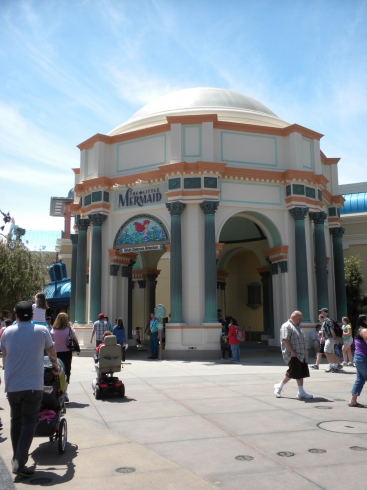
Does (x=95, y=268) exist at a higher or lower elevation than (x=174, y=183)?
lower

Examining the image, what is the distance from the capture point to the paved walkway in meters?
4.97

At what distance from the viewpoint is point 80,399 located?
9656mm

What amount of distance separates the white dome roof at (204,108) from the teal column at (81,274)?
4.91 meters

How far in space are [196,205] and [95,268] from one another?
17.1 ft

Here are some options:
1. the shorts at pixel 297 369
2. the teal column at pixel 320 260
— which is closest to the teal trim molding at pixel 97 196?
the teal column at pixel 320 260

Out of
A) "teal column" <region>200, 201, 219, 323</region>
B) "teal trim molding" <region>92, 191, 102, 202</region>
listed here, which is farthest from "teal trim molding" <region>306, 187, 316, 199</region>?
"teal trim molding" <region>92, 191, 102, 202</region>

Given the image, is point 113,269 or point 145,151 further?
point 113,269

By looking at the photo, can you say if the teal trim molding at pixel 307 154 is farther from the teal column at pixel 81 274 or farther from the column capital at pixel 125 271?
the teal column at pixel 81 274

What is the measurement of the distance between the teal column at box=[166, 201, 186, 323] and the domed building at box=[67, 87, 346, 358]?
0.04 metres

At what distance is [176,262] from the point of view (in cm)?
1889

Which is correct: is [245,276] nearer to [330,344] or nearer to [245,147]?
[245,147]

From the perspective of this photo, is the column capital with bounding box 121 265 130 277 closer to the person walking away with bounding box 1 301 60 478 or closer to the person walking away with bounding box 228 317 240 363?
the person walking away with bounding box 228 317 240 363

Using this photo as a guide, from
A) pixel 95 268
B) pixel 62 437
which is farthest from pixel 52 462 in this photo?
pixel 95 268

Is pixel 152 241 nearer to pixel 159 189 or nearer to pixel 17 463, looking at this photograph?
pixel 159 189
